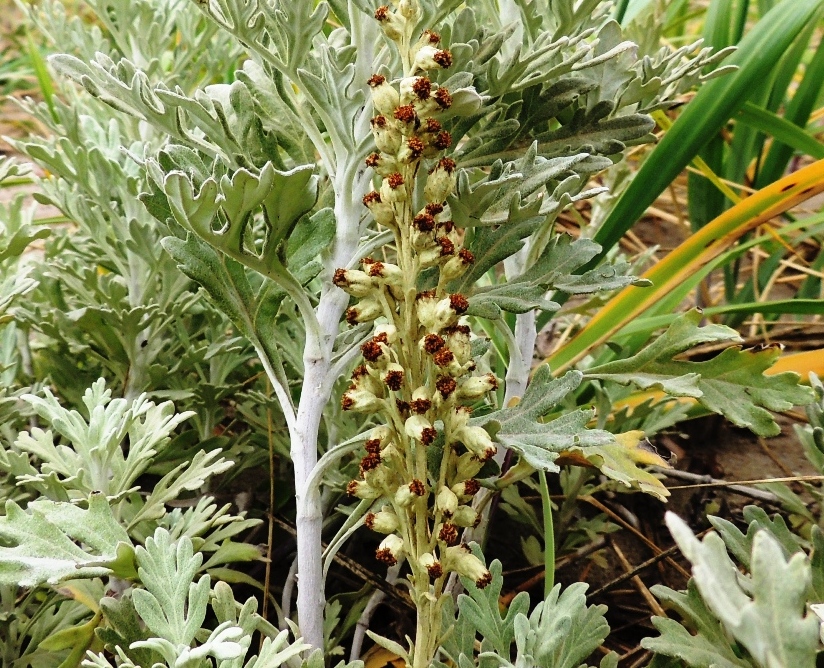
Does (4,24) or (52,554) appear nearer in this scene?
(52,554)

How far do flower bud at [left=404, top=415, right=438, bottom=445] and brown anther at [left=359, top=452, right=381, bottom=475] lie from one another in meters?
0.04

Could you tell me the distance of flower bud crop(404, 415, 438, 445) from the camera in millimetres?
677

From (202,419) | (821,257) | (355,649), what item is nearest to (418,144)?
(355,649)

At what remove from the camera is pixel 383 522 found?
0.74m

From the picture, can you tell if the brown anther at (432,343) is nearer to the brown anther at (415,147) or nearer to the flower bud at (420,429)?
the flower bud at (420,429)

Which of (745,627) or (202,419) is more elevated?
(745,627)

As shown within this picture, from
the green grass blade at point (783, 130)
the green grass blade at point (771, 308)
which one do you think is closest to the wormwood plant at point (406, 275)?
the green grass blade at point (771, 308)

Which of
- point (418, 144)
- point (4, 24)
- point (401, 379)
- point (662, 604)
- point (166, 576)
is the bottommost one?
Result: point (662, 604)

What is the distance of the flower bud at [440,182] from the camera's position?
0.73m

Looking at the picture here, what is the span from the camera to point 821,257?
180 cm

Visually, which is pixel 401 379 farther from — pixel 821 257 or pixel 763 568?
pixel 821 257

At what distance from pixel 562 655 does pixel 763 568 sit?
1.30 feet

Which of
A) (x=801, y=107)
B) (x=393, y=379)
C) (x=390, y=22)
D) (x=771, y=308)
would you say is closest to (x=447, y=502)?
(x=393, y=379)

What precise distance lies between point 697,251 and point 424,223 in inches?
33.7
